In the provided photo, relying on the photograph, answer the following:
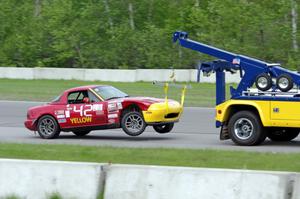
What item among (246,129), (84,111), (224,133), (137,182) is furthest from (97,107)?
(137,182)

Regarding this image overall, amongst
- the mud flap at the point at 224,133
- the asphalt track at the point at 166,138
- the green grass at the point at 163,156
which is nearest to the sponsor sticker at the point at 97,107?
the asphalt track at the point at 166,138

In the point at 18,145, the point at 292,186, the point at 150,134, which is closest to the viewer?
the point at 292,186

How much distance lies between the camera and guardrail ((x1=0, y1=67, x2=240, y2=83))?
36.4m

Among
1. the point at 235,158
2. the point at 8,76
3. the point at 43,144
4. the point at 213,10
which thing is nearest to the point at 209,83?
the point at 213,10

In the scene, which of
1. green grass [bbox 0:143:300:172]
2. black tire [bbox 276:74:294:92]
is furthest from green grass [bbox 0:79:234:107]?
green grass [bbox 0:143:300:172]

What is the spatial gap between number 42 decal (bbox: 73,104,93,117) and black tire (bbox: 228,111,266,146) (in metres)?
3.53

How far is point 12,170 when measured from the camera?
9266 mm

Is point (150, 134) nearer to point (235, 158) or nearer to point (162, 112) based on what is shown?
point (162, 112)

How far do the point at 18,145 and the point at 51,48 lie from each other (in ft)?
102

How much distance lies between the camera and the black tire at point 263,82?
603 inches

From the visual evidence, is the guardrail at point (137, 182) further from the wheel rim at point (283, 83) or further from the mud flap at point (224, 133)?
the mud flap at point (224, 133)

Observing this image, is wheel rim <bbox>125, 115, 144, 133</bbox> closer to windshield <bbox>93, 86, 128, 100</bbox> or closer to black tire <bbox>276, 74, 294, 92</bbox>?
windshield <bbox>93, 86, 128, 100</bbox>

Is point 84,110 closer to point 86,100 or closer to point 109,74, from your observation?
point 86,100

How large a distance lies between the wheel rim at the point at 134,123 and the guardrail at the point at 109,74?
17.0 meters
